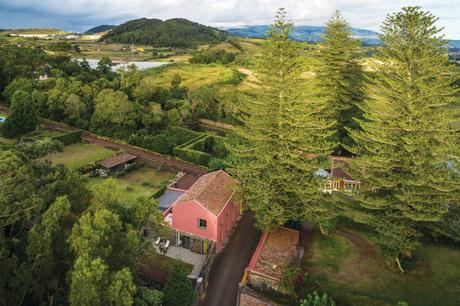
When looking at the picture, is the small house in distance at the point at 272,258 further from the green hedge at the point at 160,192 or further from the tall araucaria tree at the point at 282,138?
the green hedge at the point at 160,192

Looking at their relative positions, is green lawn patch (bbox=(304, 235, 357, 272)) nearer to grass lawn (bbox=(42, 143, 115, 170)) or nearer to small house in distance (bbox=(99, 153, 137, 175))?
small house in distance (bbox=(99, 153, 137, 175))


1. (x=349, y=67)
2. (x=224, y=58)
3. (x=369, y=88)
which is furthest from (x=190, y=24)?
(x=369, y=88)

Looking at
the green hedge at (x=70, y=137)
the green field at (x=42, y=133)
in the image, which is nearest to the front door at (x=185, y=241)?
the green hedge at (x=70, y=137)

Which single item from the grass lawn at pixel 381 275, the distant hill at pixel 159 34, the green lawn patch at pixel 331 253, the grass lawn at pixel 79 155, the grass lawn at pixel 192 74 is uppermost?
the distant hill at pixel 159 34

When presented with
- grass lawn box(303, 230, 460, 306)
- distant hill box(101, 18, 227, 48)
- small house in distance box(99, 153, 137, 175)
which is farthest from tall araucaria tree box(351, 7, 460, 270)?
distant hill box(101, 18, 227, 48)

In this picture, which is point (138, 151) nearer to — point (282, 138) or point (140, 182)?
point (140, 182)

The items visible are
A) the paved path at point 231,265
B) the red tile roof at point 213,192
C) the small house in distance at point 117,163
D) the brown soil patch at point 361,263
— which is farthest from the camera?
the small house in distance at point 117,163

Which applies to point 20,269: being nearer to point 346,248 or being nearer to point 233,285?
point 233,285
